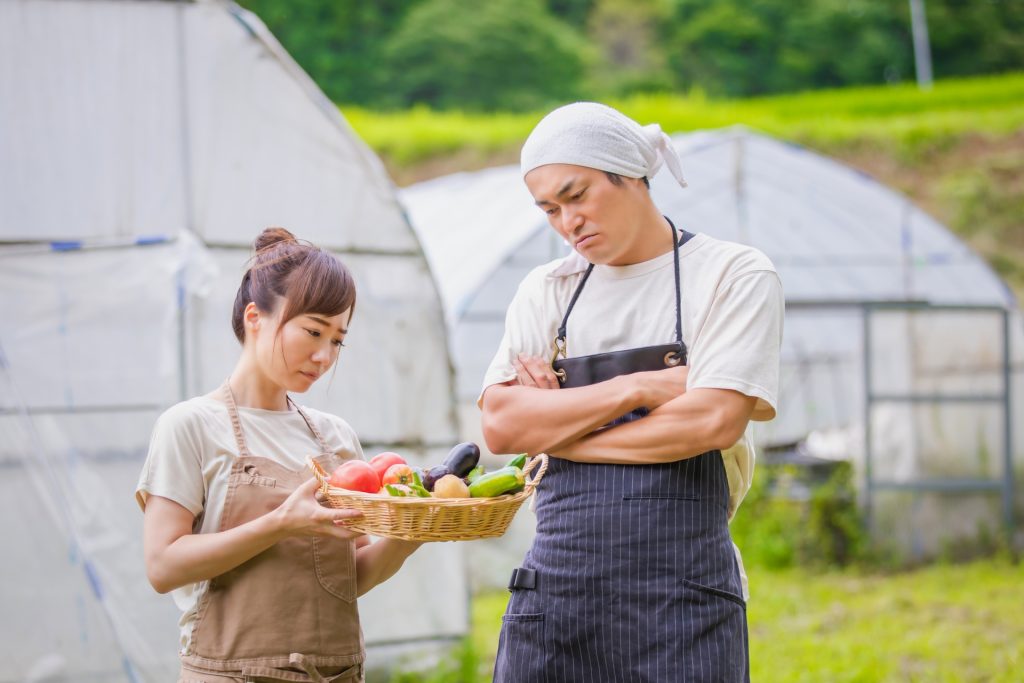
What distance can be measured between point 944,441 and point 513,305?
7.09 metres

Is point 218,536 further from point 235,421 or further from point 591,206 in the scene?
point 591,206

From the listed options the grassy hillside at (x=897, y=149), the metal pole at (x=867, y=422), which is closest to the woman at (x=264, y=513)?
the metal pole at (x=867, y=422)

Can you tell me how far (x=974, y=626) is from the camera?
6.65 m

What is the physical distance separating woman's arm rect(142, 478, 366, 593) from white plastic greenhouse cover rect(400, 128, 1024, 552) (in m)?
5.59

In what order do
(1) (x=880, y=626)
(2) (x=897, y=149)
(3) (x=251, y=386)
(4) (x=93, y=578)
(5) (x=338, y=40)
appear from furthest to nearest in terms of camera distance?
(5) (x=338, y=40), (2) (x=897, y=149), (1) (x=880, y=626), (4) (x=93, y=578), (3) (x=251, y=386)

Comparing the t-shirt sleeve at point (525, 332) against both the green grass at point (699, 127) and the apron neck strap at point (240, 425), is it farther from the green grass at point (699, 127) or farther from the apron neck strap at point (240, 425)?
the green grass at point (699, 127)

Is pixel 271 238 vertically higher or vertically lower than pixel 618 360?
higher

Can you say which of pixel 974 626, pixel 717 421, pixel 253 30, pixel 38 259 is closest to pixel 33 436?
pixel 38 259

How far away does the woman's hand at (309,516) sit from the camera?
2324mm

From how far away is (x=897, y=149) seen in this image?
61.7 ft

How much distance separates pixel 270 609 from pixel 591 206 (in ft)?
3.66

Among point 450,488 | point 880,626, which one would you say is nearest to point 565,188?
point 450,488

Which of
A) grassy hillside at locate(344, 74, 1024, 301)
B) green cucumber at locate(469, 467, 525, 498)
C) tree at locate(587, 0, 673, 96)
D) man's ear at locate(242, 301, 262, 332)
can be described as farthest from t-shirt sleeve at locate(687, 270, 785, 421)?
tree at locate(587, 0, 673, 96)

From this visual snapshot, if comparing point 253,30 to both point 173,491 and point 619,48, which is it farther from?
point 619,48
